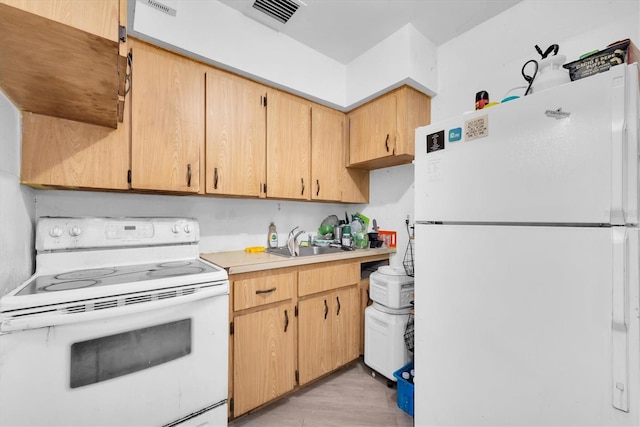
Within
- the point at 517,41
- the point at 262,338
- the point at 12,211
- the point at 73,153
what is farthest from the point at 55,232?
the point at 517,41

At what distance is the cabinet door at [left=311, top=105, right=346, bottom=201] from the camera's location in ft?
7.18

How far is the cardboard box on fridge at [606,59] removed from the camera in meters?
0.91

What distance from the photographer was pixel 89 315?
880 mm

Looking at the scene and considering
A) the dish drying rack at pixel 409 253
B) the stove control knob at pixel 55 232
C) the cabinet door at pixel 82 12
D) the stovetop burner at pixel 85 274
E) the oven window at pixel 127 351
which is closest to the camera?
the cabinet door at pixel 82 12

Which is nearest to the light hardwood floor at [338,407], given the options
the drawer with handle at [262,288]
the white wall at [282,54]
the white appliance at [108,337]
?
the white appliance at [108,337]

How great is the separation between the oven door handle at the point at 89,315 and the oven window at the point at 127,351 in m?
0.10

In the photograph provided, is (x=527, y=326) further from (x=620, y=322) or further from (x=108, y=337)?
(x=108, y=337)

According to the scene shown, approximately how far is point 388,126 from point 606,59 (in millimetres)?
1217

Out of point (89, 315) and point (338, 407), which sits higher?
point (89, 315)

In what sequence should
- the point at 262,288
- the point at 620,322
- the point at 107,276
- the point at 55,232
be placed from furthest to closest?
the point at 262,288 < the point at 55,232 < the point at 107,276 < the point at 620,322

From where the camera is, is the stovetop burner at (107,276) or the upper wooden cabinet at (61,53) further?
the stovetop burner at (107,276)

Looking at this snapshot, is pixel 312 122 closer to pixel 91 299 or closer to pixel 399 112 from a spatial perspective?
pixel 399 112

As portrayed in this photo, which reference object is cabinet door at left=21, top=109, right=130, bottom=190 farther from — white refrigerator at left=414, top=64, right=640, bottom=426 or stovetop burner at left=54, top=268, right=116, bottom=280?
white refrigerator at left=414, top=64, right=640, bottom=426

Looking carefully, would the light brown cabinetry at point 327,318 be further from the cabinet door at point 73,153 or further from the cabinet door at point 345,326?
the cabinet door at point 73,153
